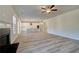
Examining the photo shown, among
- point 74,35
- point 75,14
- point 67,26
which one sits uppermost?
point 75,14

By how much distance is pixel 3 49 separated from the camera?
59.1 inches

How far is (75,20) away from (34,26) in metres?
13.3
